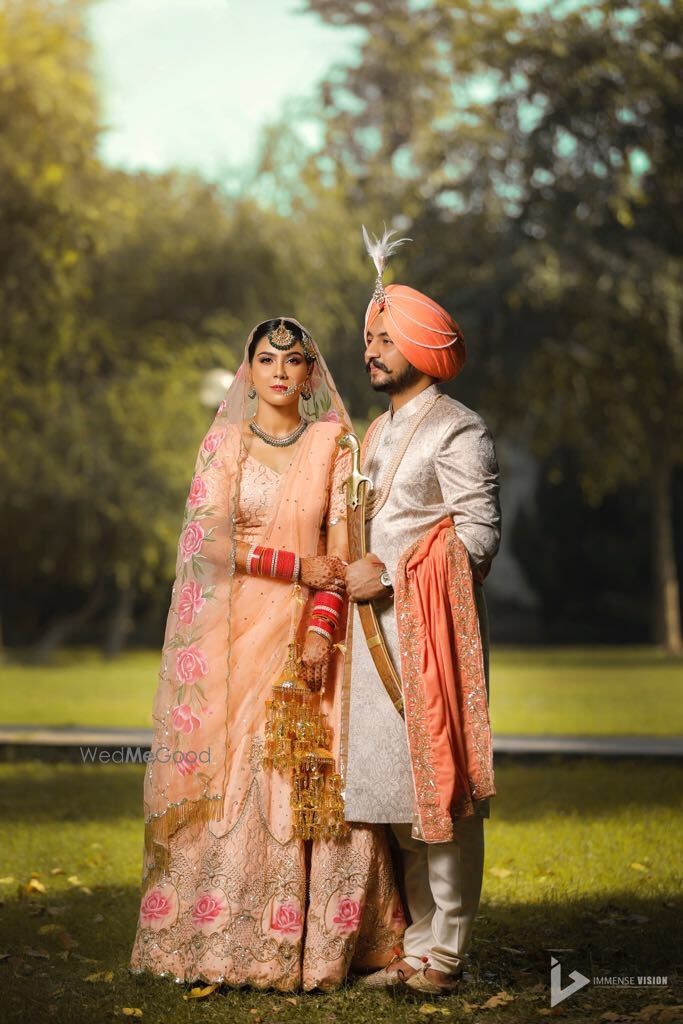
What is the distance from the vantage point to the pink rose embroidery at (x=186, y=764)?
4.70 m

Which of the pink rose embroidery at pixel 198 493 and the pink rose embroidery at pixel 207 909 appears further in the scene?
the pink rose embroidery at pixel 198 493

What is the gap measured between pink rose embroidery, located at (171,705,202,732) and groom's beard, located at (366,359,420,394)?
1237 millimetres

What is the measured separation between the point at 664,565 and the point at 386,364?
18654 millimetres

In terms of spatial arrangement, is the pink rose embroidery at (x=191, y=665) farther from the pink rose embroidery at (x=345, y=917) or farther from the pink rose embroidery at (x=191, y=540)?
the pink rose embroidery at (x=345, y=917)

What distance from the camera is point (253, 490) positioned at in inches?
189

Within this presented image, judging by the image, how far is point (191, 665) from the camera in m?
4.78

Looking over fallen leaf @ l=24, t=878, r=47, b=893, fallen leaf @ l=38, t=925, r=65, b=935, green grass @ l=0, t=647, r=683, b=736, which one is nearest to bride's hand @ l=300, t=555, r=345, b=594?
fallen leaf @ l=38, t=925, r=65, b=935

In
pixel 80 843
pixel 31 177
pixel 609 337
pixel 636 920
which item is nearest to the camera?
pixel 636 920

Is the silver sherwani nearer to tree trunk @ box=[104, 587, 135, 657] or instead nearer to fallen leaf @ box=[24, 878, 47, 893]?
fallen leaf @ box=[24, 878, 47, 893]

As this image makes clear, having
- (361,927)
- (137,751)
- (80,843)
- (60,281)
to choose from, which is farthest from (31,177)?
(361,927)

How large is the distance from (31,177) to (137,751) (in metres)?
5.15

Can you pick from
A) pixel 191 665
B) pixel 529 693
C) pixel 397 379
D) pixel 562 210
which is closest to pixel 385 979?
pixel 191 665

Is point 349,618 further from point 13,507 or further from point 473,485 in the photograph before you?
point 13,507

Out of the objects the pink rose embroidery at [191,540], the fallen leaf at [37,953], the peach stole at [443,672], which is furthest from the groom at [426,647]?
the fallen leaf at [37,953]
